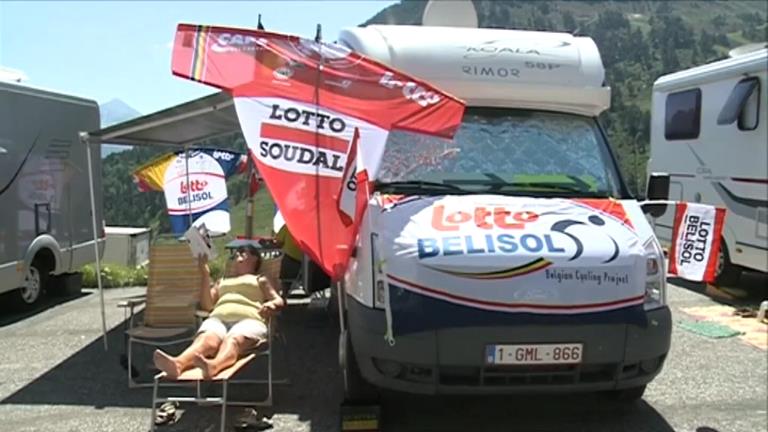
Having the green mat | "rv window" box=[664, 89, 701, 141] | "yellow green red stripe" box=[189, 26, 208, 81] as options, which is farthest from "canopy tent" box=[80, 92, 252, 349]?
"rv window" box=[664, 89, 701, 141]

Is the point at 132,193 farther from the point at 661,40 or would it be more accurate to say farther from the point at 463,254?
the point at 661,40

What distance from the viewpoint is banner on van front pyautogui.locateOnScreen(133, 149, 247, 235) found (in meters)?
9.61

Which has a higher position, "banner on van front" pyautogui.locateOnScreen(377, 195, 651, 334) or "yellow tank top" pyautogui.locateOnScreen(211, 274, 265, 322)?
"banner on van front" pyautogui.locateOnScreen(377, 195, 651, 334)

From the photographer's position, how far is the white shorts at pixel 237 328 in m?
4.86

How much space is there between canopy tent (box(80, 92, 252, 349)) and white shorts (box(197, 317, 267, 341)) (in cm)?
111

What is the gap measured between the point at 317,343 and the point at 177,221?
4037mm

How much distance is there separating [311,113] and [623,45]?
2607 inches

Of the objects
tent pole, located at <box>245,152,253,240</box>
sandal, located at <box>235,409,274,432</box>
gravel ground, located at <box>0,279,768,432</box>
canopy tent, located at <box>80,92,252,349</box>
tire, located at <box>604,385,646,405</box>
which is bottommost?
gravel ground, located at <box>0,279,768,432</box>

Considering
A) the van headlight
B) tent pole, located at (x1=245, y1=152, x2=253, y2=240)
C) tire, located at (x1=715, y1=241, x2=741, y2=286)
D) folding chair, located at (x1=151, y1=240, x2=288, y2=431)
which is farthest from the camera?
tire, located at (x1=715, y1=241, x2=741, y2=286)

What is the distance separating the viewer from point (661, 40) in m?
72.2

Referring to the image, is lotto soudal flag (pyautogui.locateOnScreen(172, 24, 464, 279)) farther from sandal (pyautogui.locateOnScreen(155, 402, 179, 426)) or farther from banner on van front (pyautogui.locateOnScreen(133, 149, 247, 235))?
banner on van front (pyautogui.locateOnScreen(133, 149, 247, 235))

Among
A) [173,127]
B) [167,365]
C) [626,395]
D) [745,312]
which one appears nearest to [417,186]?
[167,365]

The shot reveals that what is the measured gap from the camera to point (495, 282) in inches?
152

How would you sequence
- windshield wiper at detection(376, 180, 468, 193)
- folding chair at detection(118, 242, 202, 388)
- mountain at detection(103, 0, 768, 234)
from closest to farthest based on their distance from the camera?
windshield wiper at detection(376, 180, 468, 193) < folding chair at detection(118, 242, 202, 388) < mountain at detection(103, 0, 768, 234)
